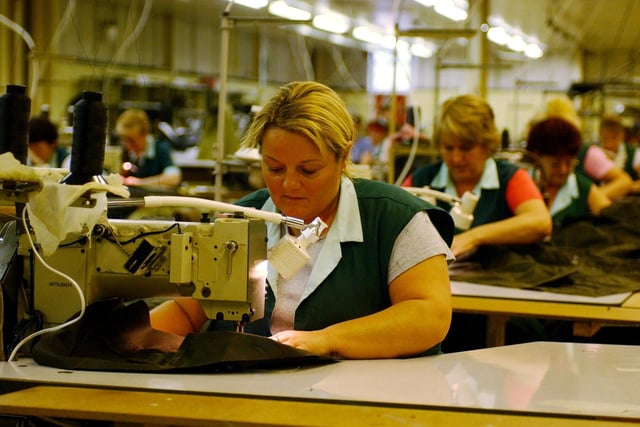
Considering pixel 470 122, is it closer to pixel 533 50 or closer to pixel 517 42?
pixel 517 42

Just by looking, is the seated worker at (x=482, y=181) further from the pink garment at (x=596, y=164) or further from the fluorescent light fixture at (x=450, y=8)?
the fluorescent light fixture at (x=450, y=8)

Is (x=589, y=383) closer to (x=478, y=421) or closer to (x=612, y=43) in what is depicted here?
(x=478, y=421)

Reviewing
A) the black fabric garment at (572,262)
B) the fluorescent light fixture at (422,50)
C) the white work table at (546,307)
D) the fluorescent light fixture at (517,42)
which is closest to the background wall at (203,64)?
the fluorescent light fixture at (422,50)

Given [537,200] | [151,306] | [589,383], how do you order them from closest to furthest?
[589,383], [151,306], [537,200]

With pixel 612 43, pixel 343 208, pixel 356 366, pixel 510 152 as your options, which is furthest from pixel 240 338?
pixel 612 43

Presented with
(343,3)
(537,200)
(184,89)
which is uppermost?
(343,3)

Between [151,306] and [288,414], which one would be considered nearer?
[288,414]

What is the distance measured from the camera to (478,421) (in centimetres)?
120

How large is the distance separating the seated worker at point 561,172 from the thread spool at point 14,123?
2.45 meters

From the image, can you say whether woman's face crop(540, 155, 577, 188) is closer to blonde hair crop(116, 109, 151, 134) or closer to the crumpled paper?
blonde hair crop(116, 109, 151, 134)

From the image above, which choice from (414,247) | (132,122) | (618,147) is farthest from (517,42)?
(414,247)

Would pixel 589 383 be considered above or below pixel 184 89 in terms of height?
below

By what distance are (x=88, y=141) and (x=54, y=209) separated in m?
0.16

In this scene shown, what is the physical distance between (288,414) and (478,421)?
0.84 feet
